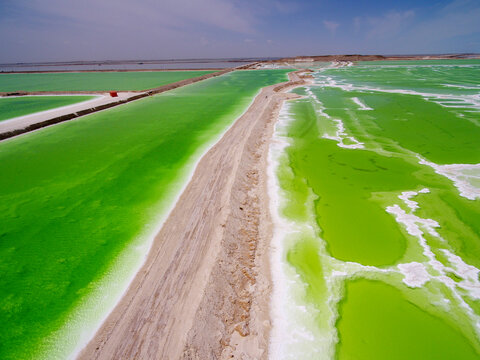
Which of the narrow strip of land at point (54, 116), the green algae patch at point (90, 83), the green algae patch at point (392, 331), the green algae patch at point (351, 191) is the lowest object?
the green algae patch at point (90, 83)

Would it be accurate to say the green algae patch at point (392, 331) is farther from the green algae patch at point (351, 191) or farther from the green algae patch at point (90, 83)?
the green algae patch at point (90, 83)

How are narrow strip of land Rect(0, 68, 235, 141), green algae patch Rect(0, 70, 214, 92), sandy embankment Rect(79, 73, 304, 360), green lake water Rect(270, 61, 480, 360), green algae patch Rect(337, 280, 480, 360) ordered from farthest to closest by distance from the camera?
green algae patch Rect(0, 70, 214, 92), narrow strip of land Rect(0, 68, 235, 141), green lake water Rect(270, 61, 480, 360), green algae patch Rect(337, 280, 480, 360), sandy embankment Rect(79, 73, 304, 360)

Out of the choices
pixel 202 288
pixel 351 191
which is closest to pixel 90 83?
pixel 351 191

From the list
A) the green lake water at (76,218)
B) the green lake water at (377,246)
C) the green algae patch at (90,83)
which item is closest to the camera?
the green lake water at (377,246)

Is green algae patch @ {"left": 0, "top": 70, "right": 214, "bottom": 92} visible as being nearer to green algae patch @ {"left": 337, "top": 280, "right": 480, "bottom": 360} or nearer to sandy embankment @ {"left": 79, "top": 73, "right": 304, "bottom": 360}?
sandy embankment @ {"left": 79, "top": 73, "right": 304, "bottom": 360}

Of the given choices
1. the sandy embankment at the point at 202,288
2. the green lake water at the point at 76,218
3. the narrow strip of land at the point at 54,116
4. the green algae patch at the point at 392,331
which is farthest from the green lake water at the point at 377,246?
the narrow strip of land at the point at 54,116

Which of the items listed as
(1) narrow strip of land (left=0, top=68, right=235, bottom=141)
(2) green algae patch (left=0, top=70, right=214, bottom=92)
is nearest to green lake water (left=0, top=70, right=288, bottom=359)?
(1) narrow strip of land (left=0, top=68, right=235, bottom=141)
